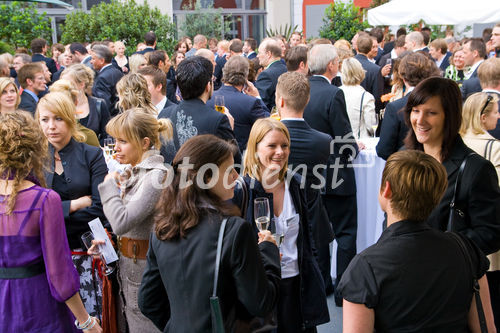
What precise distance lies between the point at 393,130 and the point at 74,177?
8.42 feet

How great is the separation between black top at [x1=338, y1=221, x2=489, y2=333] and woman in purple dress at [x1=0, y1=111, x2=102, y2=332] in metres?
1.43

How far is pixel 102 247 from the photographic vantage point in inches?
127

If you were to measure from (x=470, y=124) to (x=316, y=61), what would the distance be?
6.73 feet

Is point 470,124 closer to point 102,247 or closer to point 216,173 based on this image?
point 216,173

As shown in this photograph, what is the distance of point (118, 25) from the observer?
1389 centimetres

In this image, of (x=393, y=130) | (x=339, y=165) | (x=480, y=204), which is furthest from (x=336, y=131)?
(x=480, y=204)

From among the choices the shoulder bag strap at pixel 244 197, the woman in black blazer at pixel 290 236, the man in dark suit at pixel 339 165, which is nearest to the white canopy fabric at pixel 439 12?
the man in dark suit at pixel 339 165

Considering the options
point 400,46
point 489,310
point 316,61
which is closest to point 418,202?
point 489,310

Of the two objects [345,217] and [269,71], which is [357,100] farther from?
[269,71]

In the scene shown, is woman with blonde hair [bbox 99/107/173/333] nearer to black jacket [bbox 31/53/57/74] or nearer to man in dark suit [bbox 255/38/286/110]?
man in dark suit [bbox 255/38/286/110]

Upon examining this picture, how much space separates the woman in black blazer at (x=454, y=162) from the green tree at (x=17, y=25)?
10400 millimetres

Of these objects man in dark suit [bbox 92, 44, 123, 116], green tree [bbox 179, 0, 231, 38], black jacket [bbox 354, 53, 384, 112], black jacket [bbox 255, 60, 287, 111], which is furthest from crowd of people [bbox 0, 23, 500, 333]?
green tree [bbox 179, 0, 231, 38]

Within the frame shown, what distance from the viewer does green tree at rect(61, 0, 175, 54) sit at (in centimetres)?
1382

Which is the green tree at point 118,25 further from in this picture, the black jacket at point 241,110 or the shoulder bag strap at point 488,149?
the shoulder bag strap at point 488,149
